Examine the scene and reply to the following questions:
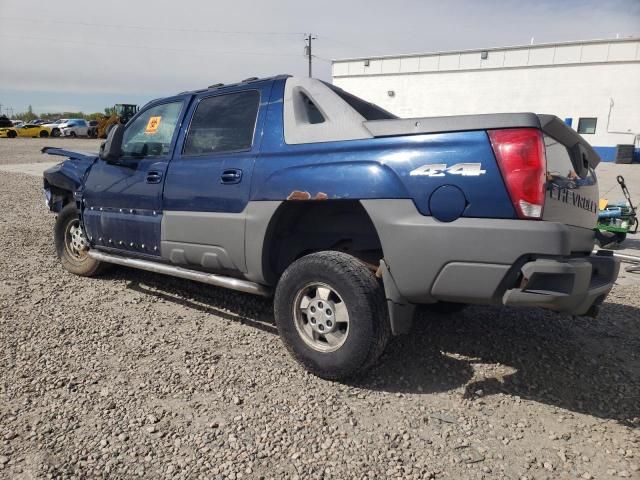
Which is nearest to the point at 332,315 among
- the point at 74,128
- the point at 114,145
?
the point at 114,145

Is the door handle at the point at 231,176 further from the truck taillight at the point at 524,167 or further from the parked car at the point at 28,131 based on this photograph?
the parked car at the point at 28,131

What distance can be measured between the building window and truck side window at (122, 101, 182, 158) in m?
28.8

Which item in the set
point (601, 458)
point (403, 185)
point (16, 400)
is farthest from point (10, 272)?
point (601, 458)

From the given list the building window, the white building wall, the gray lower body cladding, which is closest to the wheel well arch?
the gray lower body cladding

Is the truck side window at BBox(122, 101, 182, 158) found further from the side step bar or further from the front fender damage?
the side step bar

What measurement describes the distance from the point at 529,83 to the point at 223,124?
29321mm

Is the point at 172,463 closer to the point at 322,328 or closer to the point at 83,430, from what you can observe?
the point at 83,430

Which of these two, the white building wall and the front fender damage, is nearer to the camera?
the front fender damage

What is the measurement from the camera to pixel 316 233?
3.60 metres

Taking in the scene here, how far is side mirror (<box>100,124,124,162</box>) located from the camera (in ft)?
14.5

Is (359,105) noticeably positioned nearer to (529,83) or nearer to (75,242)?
(75,242)

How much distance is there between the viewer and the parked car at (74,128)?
41.6 meters

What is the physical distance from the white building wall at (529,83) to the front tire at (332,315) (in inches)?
1115

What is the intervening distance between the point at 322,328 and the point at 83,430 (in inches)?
57.3
